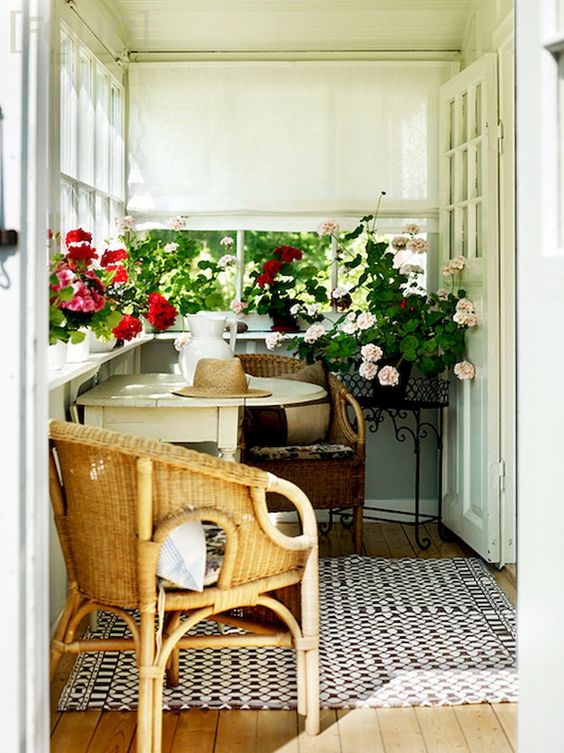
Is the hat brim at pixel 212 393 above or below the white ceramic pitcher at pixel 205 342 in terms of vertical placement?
below

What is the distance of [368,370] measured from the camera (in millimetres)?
5152

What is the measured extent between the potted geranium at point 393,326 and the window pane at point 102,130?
1146mm

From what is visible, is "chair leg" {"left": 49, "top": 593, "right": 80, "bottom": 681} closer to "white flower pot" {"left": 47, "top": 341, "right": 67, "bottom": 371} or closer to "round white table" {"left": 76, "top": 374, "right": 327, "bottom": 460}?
"white flower pot" {"left": 47, "top": 341, "right": 67, "bottom": 371}

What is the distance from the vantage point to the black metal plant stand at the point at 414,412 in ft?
17.3

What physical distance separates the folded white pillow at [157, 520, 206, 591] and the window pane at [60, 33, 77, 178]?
2.02 m

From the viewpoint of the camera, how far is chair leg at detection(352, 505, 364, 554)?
495 cm

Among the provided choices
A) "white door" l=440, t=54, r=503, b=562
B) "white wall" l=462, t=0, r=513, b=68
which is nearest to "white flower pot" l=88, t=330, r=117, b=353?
"white door" l=440, t=54, r=503, b=562

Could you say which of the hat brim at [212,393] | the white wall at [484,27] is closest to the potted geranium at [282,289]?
the white wall at [484,27]

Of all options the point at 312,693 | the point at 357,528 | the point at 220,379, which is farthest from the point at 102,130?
the point at 312,693

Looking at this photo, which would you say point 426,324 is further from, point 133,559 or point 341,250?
point 133,559

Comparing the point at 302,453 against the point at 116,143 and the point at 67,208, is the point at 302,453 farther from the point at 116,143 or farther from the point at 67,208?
the point at 116,143
